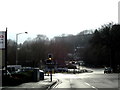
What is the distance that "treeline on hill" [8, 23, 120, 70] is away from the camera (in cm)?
9244

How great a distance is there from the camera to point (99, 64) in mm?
146000

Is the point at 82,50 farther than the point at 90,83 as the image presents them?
Yes

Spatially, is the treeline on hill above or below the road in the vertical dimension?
above

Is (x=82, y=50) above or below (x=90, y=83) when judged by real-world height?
above

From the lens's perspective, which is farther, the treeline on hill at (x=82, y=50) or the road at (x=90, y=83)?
the treeline on hill at (x=82, y=50)

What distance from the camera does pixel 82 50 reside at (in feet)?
548

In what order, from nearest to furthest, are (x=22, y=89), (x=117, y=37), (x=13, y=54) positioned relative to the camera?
(x=22, y=89) < (x=117, y=37) < (x=13, y=54)

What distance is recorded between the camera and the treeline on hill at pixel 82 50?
92438mm

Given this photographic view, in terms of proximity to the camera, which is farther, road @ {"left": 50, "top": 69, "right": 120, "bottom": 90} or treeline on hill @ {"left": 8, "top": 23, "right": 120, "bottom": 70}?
treeline on hill @ {"left": 8, "top": 23, "right": 120, "bottom": 70}

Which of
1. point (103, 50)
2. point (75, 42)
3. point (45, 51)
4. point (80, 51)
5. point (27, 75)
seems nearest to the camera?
point (27, 75)

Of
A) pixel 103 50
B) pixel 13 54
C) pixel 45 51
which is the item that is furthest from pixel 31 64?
pixel 103 50

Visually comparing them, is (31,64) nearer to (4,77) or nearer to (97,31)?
(97,31)

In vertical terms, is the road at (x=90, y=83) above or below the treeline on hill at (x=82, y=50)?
below

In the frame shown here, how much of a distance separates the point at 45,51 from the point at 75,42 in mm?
58453
